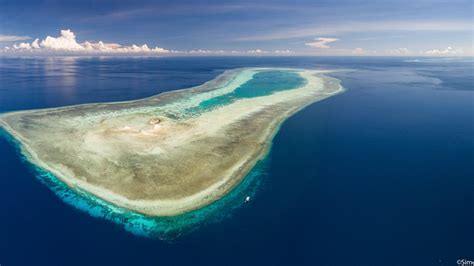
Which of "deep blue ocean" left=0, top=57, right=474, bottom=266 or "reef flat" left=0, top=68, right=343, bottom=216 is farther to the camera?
"reef flat" left=0, top=68, right=343, bottom=216

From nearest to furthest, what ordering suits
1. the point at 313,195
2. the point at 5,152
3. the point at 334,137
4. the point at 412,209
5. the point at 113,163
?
the point at 412,209 < the point at 313,195 < the point at 113,163 < the point at 5,152 < the point at 334,137

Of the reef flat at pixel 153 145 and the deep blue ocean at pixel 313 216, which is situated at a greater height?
the reef flat at pixel 153 145

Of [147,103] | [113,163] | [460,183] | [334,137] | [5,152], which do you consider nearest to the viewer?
[460,183]

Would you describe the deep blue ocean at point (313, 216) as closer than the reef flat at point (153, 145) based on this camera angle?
Yes

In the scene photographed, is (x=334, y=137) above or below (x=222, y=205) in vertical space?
above

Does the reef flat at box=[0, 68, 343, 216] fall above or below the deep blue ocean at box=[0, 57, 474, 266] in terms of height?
above

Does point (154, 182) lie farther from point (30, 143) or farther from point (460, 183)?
point (460, 183)

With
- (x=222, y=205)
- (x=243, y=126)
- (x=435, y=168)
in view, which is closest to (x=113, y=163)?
(x=222, y=205)

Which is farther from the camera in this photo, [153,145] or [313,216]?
[153,145]
